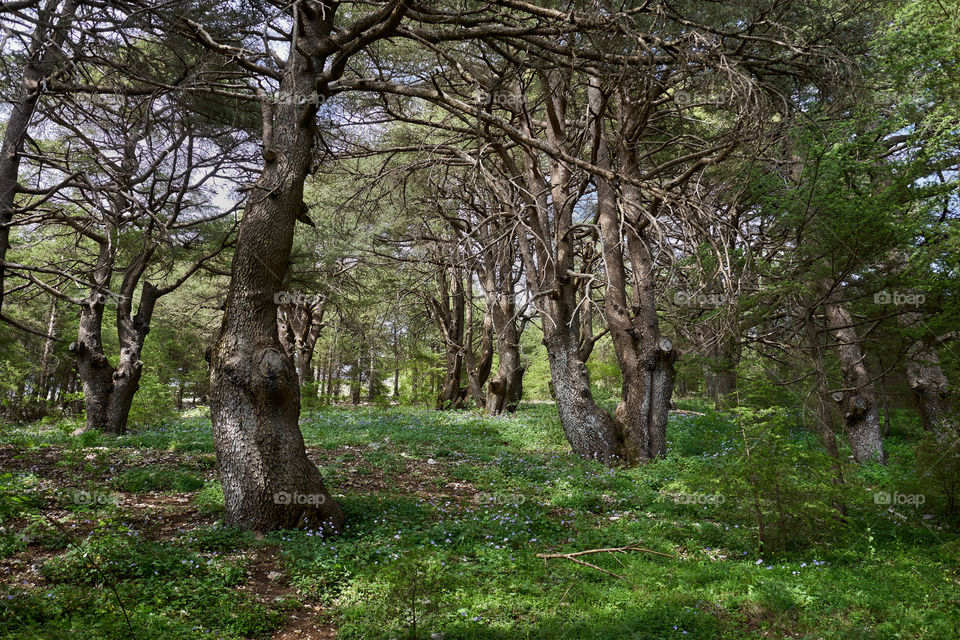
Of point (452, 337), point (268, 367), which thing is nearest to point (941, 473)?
point (268, 367)

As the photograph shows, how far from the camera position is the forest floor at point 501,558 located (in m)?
3.61

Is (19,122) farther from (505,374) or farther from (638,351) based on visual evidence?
(505,374)

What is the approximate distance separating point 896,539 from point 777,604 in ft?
7.46

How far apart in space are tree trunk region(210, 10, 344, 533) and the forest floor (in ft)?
Result: 1.18

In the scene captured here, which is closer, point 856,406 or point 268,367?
point 268,367

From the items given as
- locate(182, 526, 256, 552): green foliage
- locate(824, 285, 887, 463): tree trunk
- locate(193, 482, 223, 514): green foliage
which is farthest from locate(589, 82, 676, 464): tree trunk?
locate(193, 482, 223, 514): green foliage

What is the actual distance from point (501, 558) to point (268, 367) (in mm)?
3150

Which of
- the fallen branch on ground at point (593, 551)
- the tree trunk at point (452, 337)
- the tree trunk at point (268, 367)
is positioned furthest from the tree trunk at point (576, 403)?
the tree trunk at point (452, 337)

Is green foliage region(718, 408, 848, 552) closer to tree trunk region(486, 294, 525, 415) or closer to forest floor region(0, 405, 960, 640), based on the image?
forest floor region(0, 405, 960, 640)

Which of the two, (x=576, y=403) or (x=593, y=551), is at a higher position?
(x=576, y=403)

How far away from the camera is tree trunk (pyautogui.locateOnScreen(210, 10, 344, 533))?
5273mm

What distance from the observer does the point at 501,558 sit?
4809 mm

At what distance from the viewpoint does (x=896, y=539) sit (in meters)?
5.16

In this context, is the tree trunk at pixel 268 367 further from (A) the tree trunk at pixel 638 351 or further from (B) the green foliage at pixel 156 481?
(A) the tree trunk at pixel 638 351
